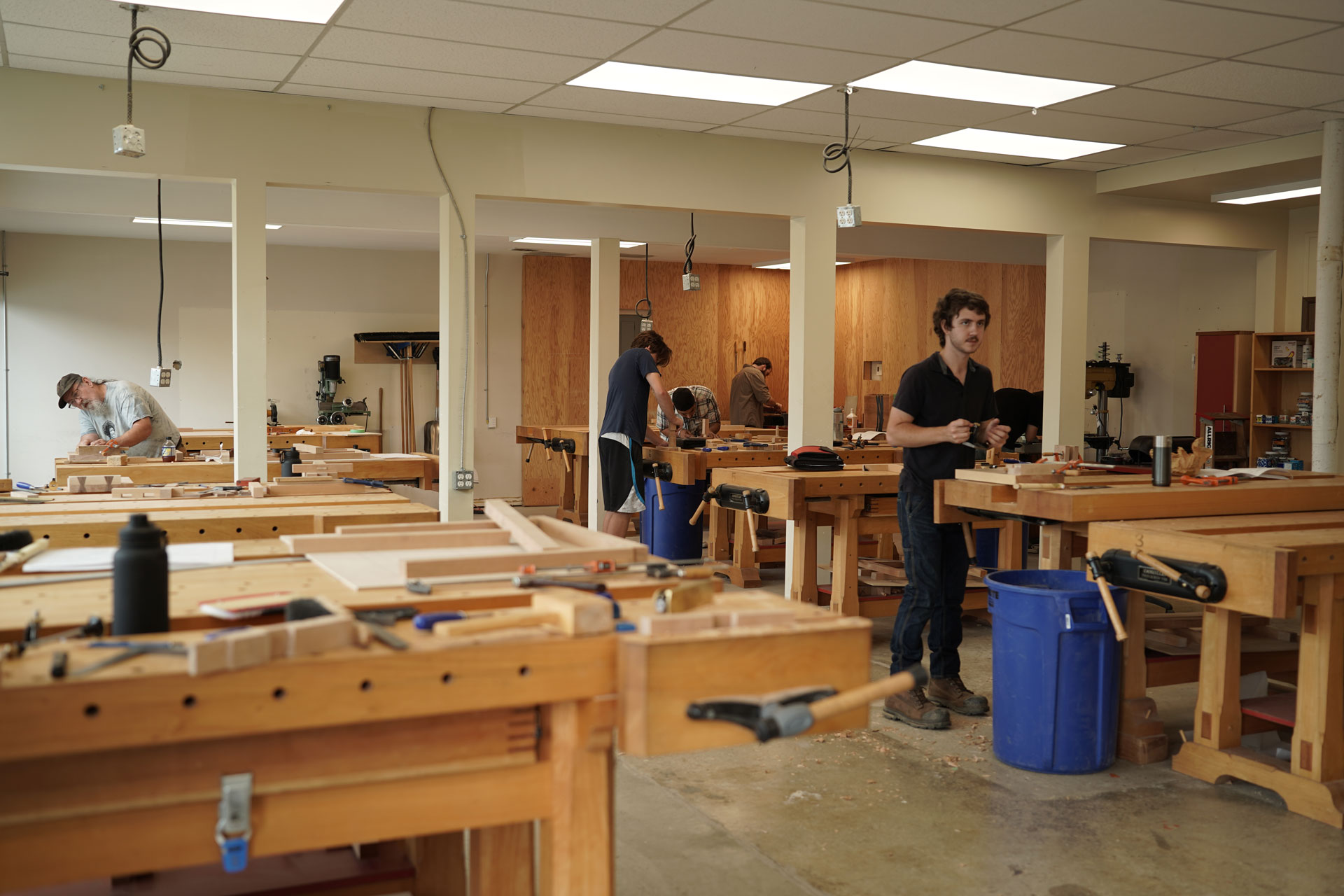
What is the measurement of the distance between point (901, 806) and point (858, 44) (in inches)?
121

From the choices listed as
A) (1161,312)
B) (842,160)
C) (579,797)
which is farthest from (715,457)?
(1161,312)

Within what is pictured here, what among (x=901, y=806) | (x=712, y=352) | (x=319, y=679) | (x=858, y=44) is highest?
(x=858, y=44)

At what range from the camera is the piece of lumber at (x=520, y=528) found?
7.45ft

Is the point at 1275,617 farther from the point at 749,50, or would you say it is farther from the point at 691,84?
the point at 691,84

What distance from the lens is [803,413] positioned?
6551 millimetres

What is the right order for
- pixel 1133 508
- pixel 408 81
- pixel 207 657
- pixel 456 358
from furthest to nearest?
pixel 456 358 < pixel 408 81 < pixel 1133 508 < pixel 207 657

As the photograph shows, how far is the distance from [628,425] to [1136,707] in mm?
3574

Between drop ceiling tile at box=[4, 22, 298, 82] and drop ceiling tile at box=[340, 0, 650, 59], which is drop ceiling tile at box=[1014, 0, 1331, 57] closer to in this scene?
drop ceiling tile at box=[340, 0, 650, 59]

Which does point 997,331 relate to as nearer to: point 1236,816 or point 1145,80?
point 1145,80

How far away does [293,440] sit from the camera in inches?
309

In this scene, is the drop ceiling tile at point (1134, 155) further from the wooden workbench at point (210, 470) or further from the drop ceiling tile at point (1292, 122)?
the wooden workbench at point (210, 470)

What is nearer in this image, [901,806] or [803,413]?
[901,806]

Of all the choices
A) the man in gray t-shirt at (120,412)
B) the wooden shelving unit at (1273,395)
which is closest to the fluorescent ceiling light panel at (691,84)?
the man in gray t-shirt at (120,412)

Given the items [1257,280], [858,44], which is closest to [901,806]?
[858,44]
